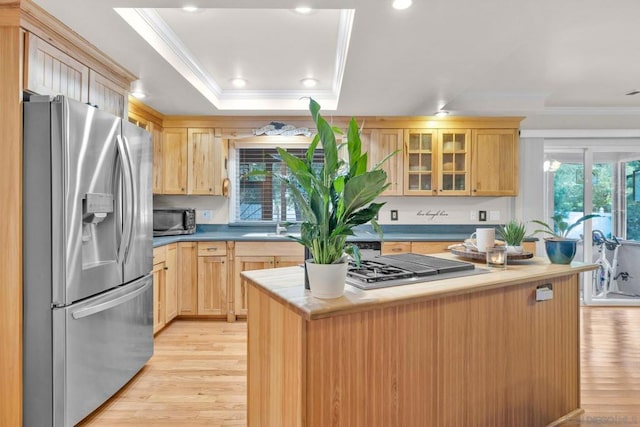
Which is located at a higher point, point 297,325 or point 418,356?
point 297,325

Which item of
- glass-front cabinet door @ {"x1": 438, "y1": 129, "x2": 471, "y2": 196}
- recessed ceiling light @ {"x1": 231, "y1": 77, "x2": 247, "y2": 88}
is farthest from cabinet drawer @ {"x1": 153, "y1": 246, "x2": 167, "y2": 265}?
glass-front cabinet door @ {"x1": 438, "y1": 129, "x2": 471, "y2": 196}

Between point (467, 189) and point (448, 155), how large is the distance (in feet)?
1.43

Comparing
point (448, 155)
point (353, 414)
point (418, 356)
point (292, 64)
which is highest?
point (292, 64)

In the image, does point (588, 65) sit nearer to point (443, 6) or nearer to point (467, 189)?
point (467, 189)

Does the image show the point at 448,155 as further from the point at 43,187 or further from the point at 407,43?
the point at 43,187

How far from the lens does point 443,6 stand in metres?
1.79

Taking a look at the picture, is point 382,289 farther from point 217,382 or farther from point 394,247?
point 394,247

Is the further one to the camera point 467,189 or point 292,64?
point 467,189

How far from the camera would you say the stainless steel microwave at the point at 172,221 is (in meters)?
3.80

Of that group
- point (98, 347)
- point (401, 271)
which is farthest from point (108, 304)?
point (401, 271)

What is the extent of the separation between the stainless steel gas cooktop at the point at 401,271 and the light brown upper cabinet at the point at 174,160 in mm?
2834

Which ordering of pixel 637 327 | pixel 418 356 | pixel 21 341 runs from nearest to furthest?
pixel 418 356 → pixel 21 341 → pixel 637 327

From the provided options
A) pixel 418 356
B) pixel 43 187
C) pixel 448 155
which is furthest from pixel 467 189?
pixel 43 187

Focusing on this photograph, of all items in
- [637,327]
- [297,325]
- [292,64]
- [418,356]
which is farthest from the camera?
[637,327]
